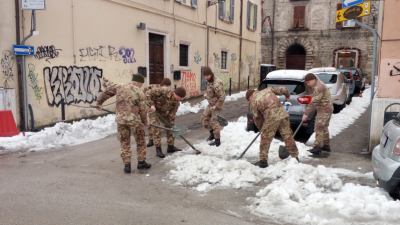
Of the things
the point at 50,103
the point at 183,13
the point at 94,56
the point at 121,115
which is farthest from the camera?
the point at 183,13

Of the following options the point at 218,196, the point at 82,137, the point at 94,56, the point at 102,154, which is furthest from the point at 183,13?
the point at 218,196

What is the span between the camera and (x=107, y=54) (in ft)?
42.8

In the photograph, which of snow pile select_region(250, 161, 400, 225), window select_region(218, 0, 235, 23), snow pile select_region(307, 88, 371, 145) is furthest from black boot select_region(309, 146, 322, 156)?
window select_region(218, 0, 235, 23)

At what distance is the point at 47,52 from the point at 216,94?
5.01m

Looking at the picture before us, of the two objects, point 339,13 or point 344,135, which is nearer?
point 339,13

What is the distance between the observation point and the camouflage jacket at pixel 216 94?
336 inches

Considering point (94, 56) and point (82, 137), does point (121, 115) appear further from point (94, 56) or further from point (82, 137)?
point (94, 56)

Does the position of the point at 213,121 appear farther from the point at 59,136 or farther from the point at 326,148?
the point at 59,136

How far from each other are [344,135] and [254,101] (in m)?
3.92

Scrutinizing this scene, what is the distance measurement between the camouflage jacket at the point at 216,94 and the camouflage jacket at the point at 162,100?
3.43ft

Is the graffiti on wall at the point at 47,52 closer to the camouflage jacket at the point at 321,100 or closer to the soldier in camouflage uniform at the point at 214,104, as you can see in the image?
the soldier in camouflage uniform at the point at 214,104

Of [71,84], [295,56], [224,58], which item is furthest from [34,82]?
[295,56]

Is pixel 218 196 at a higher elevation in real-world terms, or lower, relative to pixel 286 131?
lower

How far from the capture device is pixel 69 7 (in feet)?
37.4
